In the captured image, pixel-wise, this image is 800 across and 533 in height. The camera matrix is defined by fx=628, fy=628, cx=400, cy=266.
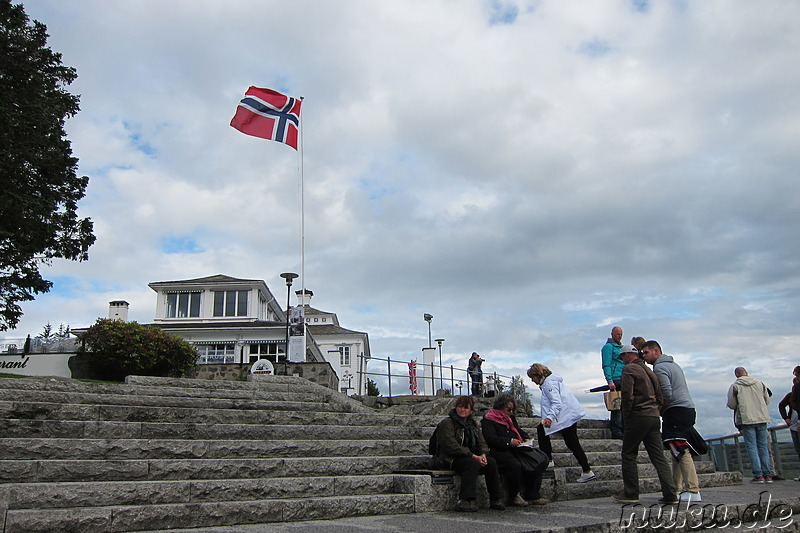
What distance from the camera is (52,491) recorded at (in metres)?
5.23

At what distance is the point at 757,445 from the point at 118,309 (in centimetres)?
3161

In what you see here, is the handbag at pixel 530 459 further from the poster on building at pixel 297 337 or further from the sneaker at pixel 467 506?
the poster on building at pixel 297 337

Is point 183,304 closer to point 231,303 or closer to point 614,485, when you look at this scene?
point 231,303

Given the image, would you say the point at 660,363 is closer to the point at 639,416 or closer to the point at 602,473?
the point at 639,416

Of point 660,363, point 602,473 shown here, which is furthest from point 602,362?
point 660,363

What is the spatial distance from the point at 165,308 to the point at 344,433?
29.1 m

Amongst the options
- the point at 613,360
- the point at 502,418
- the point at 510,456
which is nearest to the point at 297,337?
the point at 613,360

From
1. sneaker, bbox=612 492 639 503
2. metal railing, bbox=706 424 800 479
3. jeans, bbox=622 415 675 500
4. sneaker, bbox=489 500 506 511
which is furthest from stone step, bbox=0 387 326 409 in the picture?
metal railing, bbox=706 424 800 479

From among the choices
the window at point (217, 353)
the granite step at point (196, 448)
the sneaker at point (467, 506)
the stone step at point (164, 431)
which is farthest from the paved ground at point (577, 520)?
the window at point (217, 353)

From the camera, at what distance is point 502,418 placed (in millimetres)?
7059

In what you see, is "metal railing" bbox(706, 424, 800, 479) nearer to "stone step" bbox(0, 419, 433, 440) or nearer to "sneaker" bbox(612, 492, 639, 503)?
"sneaker" bbox(612, 492, 639, 503)

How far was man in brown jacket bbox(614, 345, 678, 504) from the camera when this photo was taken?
20.5ft

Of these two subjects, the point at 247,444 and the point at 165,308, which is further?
the point at 165,308

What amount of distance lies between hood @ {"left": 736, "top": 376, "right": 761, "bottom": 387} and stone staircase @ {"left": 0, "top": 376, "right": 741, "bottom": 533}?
4.33 ft
